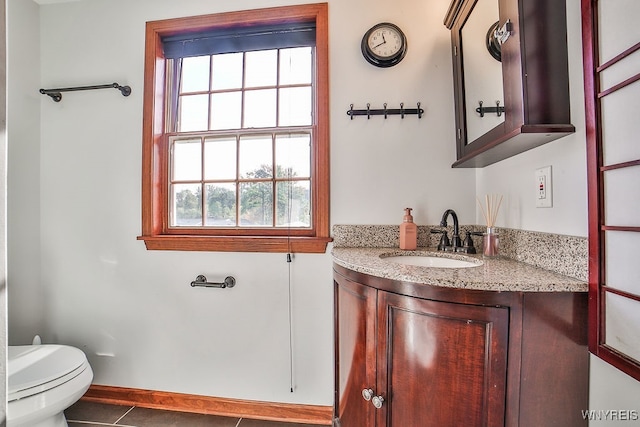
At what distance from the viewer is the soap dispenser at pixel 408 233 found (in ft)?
4.43

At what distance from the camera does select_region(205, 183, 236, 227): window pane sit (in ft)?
5.61

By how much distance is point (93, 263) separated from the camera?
1740 millimetres

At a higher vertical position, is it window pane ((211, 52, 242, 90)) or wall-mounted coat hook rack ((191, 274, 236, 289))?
window pane ((211, 52, 242, 90))

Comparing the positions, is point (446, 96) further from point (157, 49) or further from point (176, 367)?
point (176, 367)

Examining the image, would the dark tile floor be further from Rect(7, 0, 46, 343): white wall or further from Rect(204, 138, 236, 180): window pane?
Rect(204, 138, 236, 180): window pane

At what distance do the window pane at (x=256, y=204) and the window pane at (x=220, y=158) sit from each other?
0.13 m

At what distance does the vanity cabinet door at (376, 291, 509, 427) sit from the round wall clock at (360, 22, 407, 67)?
1.23 meters

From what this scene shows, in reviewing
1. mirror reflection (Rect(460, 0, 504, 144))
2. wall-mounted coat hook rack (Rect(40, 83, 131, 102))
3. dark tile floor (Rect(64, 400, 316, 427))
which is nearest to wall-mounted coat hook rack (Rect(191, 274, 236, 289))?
dark tile floor (Rect(64, 400, 316, 427))

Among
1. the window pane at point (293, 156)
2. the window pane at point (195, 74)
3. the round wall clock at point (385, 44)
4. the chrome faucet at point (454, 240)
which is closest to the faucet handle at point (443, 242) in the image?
A: the chrome faucet at point (454, 240)

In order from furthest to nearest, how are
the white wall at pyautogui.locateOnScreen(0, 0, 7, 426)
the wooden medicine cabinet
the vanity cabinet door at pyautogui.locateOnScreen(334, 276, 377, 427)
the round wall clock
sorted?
the round wall clock
the vanity cabinet door at pyautogui.locateOnScreen(334, 276, 377, 427)
the wooden medicine cabinet
the white wall at pyautogui.locateOnScreen(0, 0, 7, 426)

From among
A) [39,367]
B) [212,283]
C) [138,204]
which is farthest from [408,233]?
[39,367]

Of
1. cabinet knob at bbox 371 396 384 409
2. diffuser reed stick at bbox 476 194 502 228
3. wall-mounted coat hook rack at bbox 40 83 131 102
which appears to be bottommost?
cabinet knob at bbox 371 396 384 409

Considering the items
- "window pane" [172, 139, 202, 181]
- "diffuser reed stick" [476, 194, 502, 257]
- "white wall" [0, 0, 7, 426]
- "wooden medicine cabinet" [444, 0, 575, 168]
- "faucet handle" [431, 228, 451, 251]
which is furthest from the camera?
"window pane" [172, 139, 202, 181]

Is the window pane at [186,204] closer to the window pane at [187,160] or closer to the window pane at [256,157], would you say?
the window pane at [187,160]
